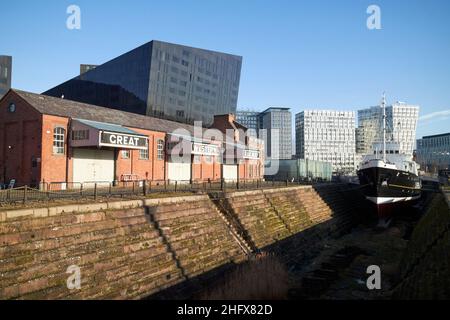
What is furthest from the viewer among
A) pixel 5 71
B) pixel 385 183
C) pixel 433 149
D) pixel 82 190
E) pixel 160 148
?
pixel 433 149

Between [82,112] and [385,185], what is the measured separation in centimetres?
3007

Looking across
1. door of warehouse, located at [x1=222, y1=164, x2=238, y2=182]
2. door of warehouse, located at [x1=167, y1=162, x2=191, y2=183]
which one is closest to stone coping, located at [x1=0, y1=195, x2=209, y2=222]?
door of warehouse, located at [x1=167, y1=162, x2=191, y2=183]

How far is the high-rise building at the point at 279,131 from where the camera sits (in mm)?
178500

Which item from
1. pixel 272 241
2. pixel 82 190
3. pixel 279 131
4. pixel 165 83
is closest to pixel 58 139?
pixel 82 190

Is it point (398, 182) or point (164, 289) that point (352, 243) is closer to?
point (398, 182)

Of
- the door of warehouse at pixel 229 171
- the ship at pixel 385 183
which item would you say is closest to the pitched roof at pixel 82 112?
the door of warehouse at pixel 229 171

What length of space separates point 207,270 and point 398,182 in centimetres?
2779

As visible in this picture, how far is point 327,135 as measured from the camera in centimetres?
16625

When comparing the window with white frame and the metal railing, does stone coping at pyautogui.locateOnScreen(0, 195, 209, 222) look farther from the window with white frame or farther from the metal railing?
the window with white frame

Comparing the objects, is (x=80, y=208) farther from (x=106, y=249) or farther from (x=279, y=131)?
(x=279, y=131)

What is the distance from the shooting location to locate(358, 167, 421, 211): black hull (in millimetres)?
33406

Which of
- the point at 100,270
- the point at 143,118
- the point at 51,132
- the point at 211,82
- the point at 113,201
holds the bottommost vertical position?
the point at 100,270

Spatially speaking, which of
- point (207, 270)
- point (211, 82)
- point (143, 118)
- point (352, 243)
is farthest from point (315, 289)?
point (211, 82)

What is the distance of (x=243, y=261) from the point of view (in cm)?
1727
